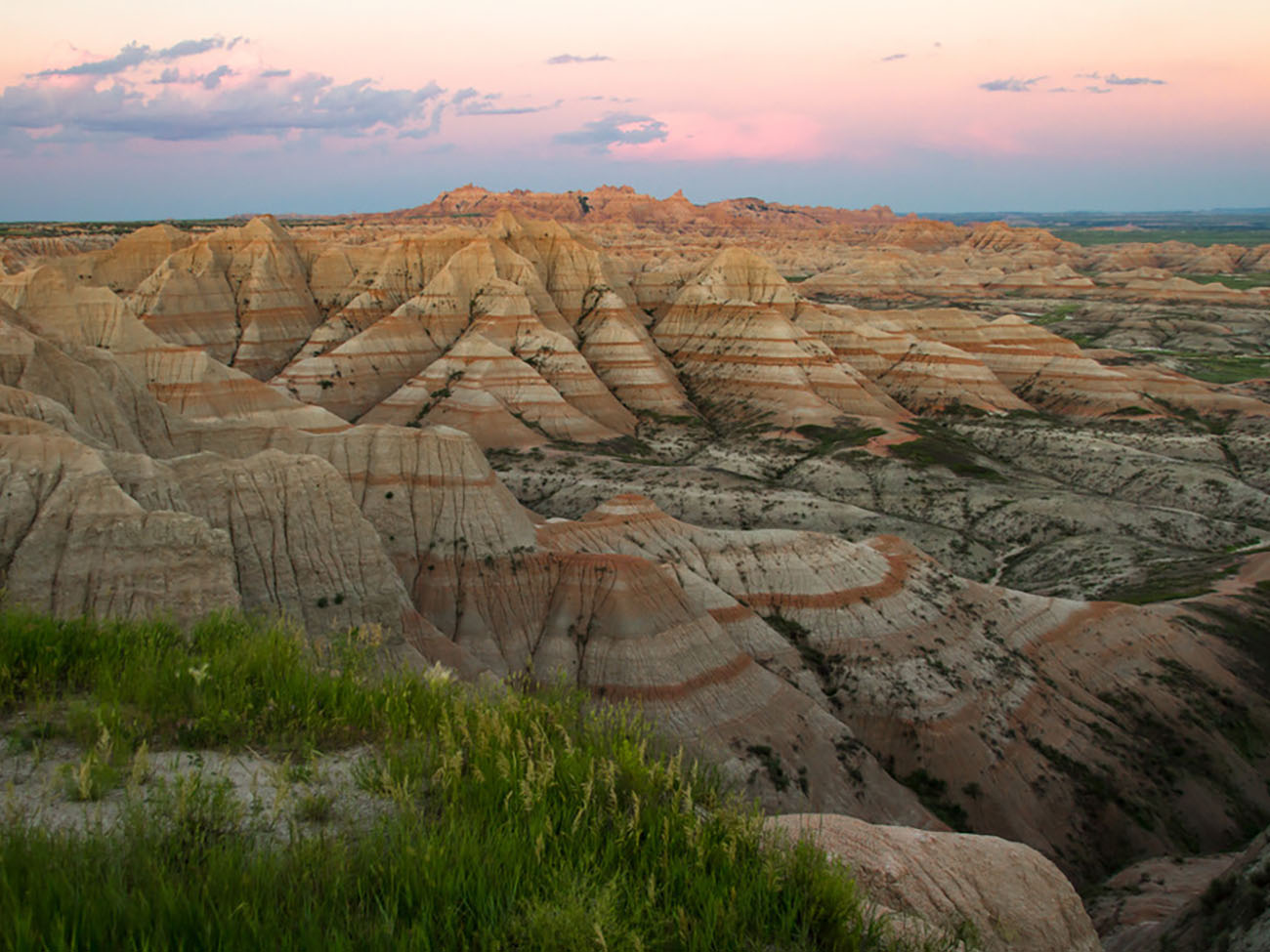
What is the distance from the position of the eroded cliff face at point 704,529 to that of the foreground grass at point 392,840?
1856 millimetres

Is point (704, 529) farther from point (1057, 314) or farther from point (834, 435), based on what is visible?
point (1057, 314)

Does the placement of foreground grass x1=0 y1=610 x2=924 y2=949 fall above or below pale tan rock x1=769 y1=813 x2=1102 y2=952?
above

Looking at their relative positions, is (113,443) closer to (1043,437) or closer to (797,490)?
(797,490)

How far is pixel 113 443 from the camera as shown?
2650 centimetres

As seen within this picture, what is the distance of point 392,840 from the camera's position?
4.51m

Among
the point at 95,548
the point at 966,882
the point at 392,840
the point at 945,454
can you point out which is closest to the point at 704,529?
the point at 95,548

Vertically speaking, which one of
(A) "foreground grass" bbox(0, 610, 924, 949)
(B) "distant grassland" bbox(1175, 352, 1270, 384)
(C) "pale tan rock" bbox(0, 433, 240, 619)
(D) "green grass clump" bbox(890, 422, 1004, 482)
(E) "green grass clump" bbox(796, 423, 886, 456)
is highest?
(A) "foreground grass" bbox(0, 610, 924, 949)

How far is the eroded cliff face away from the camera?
23109mm

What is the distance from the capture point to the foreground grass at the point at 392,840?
373 centimetres

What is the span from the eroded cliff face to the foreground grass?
6.09 feet

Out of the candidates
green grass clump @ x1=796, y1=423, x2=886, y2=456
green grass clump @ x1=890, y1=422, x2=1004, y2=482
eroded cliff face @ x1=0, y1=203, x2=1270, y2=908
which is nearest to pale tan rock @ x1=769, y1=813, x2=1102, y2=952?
eroded cliff face @ x1=0, y1=203, x2=1270, y2=908

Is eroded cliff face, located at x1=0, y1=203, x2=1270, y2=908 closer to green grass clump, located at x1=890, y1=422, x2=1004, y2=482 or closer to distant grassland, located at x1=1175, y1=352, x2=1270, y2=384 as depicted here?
green grass clump, located at x1=890, y1=422, x2=1004, y2=482

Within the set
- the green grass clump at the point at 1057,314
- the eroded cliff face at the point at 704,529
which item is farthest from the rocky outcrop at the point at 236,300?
the green grass clump at the point at 1057,314

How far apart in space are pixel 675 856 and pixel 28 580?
51.0 feet
